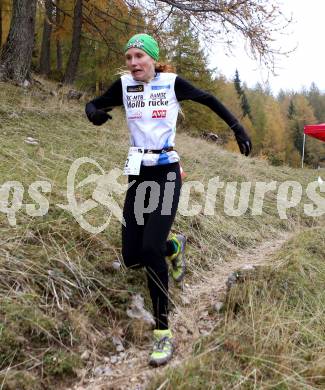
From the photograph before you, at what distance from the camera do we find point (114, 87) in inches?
143

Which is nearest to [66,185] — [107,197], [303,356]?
[107,197]

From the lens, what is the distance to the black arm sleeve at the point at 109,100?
3.61m

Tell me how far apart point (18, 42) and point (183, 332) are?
7.90 meters

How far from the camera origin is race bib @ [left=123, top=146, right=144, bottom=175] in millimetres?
3250

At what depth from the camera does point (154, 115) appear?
3312 millimetres

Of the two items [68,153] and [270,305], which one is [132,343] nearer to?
[270,305]

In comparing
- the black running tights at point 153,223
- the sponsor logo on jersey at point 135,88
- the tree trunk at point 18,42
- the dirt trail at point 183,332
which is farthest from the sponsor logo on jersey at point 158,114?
the tree trunk at point 18,42

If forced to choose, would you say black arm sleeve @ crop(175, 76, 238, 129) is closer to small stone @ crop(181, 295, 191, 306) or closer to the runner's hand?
the runner's hand

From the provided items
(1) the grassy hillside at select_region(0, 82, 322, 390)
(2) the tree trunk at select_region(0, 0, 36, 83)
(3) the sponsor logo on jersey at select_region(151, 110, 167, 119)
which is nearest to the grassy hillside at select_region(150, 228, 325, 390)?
(1) the grassy hillside at select_region(0, 82, 322, 390)

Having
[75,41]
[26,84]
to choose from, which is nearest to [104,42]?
[75,41]

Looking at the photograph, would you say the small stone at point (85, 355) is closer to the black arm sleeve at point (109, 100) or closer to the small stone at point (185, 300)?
the small stone at point (185, 300)

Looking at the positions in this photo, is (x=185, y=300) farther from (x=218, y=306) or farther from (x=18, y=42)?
(x=18, y=42)

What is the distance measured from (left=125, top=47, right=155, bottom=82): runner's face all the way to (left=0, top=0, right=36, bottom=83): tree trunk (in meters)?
6.67

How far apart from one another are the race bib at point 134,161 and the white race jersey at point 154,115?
44 mm
